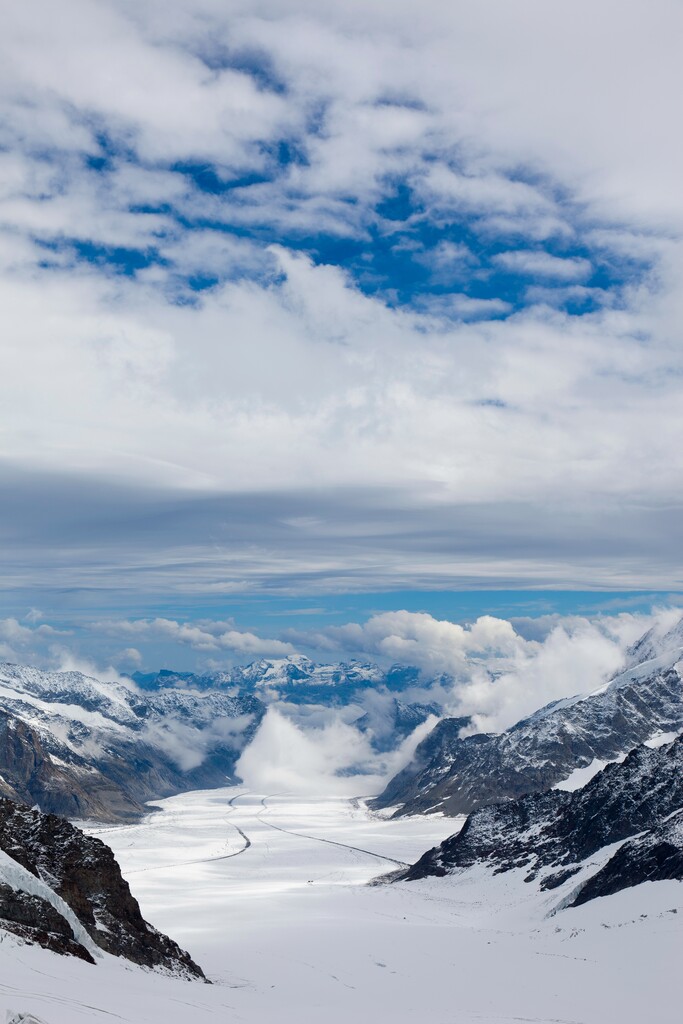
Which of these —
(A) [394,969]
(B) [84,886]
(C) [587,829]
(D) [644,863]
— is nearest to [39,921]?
(B) [84,886]

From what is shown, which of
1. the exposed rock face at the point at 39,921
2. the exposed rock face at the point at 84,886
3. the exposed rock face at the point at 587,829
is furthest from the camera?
the exposed rock face at the point at 587,829

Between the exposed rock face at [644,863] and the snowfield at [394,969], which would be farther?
the exposed rock face at [644,863]

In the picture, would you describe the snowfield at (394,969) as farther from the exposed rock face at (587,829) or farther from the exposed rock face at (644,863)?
the exposed rock face at (587,829)

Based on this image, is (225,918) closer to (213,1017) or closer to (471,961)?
(471,961)

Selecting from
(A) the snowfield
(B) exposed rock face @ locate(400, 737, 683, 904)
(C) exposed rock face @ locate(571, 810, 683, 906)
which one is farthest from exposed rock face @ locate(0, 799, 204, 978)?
(B) exposed rock face @ locate(400, 737, 683, 904)

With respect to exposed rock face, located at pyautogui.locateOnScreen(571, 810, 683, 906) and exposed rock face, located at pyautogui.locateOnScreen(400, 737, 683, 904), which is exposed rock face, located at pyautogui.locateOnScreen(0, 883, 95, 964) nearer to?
exposed rock face, located at pyautogui.locateOnScreen(571, 810, 683, 906)

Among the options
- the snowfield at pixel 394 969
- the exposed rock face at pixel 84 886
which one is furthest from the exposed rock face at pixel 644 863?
the exposed rock face at pixel 84 886
